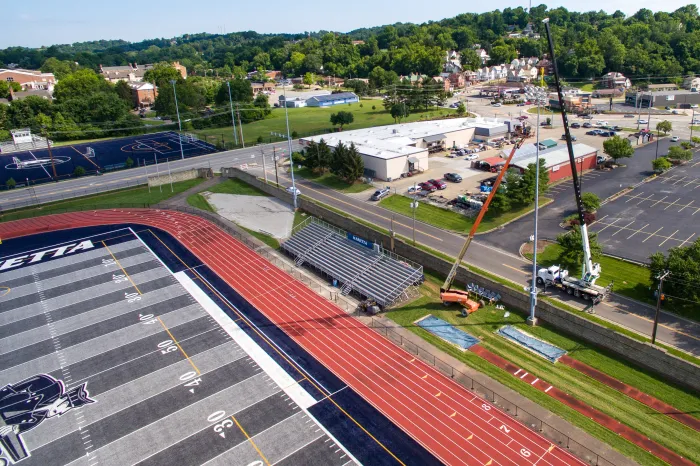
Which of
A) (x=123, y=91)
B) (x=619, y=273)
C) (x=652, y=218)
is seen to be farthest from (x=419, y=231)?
(x=123, y=91)

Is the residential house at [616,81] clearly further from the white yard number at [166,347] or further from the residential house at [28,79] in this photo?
the residential house at [28,79]

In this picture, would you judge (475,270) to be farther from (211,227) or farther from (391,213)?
(211,227)

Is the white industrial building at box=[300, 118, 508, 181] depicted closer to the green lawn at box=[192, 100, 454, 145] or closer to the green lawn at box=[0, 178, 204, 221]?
the green lawn at box=[192, 100, 454, 145]

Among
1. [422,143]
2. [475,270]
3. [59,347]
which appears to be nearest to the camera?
[59,347]

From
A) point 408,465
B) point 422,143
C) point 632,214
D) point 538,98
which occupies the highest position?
point 538,98

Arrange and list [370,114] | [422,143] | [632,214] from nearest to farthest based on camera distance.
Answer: [632,214]
[422,143]
[370,114]

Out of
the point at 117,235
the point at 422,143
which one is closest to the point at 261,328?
the point at 117,235

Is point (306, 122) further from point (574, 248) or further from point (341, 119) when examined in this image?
point (574, 248)

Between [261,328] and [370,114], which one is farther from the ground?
[370,114]
